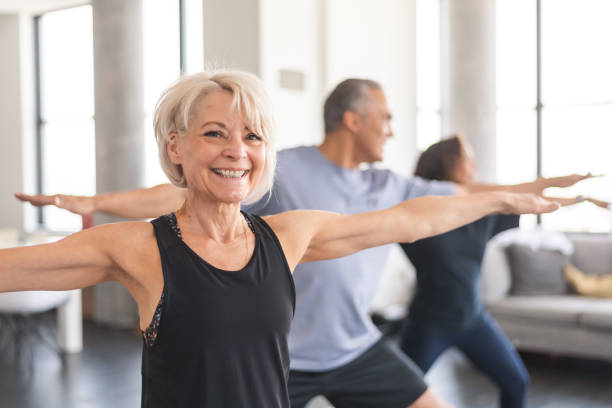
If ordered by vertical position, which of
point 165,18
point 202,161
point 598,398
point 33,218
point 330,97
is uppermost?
point 165,18

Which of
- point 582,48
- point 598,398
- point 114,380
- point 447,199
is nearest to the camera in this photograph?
point 447,199

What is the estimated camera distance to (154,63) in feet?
20.2

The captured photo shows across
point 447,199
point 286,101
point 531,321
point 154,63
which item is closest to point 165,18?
point 154,63

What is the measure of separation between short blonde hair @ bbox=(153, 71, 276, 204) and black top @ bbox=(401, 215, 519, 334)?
141 centimetres

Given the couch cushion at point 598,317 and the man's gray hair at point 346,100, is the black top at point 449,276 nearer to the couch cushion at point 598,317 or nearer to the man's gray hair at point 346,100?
the man's gray hair at point 346,100

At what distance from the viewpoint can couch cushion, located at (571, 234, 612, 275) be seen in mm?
4789

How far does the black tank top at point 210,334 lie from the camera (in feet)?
3.73

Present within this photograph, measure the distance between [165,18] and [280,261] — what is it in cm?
532

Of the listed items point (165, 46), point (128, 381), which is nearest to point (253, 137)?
point (128, 381)

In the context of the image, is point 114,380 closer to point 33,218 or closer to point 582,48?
point 33,218

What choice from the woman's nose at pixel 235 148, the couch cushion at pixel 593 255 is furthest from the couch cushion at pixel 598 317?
the woman's nose at pixel 235 148

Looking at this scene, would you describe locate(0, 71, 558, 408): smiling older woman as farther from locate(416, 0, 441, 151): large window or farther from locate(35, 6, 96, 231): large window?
locate(35, 6, 96, 231): large window

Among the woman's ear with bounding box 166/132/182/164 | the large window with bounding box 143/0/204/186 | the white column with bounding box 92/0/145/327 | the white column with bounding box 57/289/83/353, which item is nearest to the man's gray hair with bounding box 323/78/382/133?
the woman's ear with bounding box 166/132/182/164

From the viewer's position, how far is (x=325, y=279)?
6.44 ft
